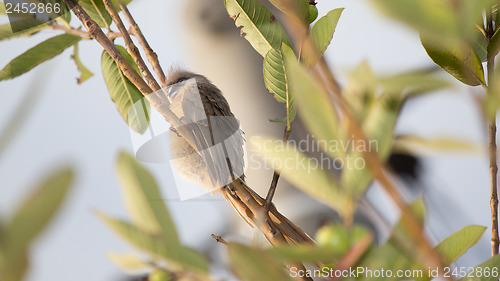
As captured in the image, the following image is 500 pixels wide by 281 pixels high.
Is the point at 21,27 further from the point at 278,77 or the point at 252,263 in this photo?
the point at 252,263

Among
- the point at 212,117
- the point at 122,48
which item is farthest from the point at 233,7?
the point at 212,117

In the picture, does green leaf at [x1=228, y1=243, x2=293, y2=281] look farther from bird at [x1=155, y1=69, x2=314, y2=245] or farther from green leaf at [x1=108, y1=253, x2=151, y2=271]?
bird at [x1=155, y1=69, x2=314, y2=245]

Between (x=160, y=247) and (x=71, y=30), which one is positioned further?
(x=71, y=30)

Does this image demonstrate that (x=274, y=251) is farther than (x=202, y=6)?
No

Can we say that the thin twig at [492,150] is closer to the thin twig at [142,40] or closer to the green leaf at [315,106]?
the green leaf at [315,106]

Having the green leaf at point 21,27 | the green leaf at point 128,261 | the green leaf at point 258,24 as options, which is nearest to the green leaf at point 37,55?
the green leaf at point 21,27

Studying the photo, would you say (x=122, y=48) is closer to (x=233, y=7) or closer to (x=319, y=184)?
(x=233, y=7)

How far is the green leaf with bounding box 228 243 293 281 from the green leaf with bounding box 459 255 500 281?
0.13 meters

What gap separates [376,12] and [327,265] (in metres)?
0.18

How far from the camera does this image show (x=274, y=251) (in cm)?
12

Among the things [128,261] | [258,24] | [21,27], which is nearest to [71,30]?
[21,27]

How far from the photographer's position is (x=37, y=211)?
0.33 feet

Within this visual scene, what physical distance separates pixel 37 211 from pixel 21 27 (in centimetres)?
31

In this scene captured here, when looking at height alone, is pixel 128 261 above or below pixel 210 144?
above
